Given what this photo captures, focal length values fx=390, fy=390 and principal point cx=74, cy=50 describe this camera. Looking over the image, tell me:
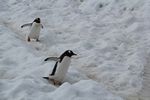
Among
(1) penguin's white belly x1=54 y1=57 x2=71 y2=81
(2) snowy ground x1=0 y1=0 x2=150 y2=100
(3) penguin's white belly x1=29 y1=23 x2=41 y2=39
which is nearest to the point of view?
(2) snowy ground x1=0 y1=0 x2=150 y2=100

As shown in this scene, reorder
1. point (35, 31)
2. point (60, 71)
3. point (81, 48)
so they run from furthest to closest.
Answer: point (35, 31), point (81, 48), point (60, 71)

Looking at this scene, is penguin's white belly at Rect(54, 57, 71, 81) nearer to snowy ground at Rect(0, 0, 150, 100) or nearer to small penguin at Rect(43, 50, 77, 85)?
small penguin at Rect(43, 50, 77, 85)

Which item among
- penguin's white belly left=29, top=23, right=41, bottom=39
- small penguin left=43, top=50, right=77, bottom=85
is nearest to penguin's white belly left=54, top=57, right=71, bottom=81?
small penguin left=43, top=50, right=77, bottom=85

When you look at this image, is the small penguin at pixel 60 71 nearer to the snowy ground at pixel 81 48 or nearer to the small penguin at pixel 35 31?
the snowy ground at pixel 81 48

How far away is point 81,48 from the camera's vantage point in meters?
9.73

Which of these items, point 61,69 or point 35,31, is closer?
point 61,69

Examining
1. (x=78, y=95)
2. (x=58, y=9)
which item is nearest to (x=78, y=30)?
(x=58, y=9)

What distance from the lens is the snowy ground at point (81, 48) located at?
6.40 m

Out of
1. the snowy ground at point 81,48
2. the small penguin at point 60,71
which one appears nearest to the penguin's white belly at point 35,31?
the snowy ground at point 81,48

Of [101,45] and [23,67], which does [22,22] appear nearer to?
[101,45]

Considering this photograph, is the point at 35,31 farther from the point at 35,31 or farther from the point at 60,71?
the point at 60,71

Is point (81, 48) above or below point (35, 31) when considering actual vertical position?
below

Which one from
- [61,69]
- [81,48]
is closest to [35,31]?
[81,48]

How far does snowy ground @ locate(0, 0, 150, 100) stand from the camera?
21.0ft
